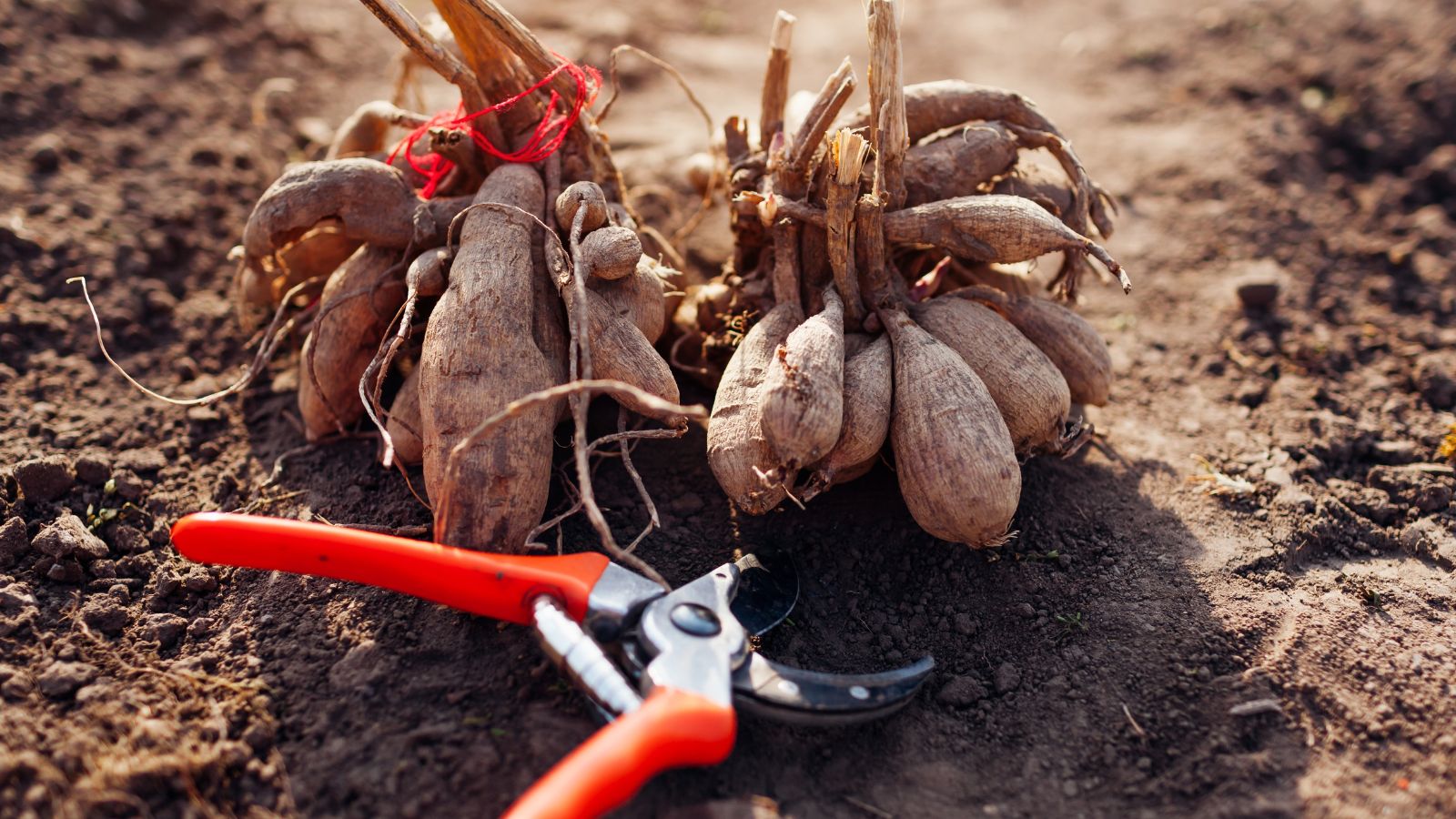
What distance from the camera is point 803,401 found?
1919mm

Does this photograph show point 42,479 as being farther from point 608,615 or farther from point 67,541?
point 608,615

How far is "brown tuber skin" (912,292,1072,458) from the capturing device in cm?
216

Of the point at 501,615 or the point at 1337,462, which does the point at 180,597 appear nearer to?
the point at 501,615

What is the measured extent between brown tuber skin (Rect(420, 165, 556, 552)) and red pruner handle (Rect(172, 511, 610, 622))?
12 cm

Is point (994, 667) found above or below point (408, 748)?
above

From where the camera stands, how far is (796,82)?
4.13m

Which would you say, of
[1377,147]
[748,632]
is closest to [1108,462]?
[748,632]

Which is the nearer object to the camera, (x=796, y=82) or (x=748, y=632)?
(x=748, y=632)

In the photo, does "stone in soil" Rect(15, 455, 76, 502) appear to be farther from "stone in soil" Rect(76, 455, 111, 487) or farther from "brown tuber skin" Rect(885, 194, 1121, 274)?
"brown tuber skin" Rect(885, 194, 1121, 274)

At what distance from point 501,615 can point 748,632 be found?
50 cm

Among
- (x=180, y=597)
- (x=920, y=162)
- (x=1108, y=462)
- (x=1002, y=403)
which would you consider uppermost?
(x=920, y=162)

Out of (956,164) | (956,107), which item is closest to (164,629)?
(956,164)

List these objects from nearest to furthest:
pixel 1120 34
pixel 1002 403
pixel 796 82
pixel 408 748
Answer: pixel 408 748
pixel 1002 403
pixel 796 82
pixel 1120 34

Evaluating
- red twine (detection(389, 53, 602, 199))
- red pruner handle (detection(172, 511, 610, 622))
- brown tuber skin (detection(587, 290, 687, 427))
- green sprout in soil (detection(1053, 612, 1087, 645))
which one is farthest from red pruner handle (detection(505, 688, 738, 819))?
red twine (detection(389, 53, 602, 199))
